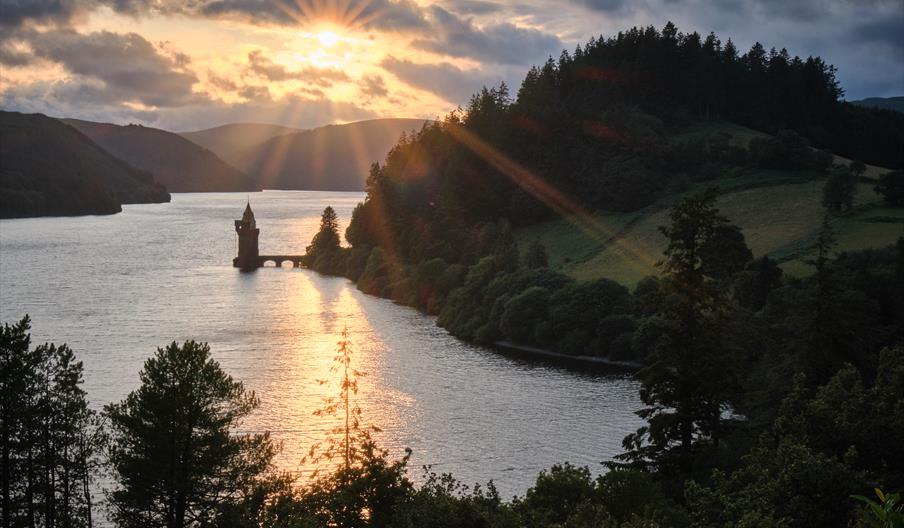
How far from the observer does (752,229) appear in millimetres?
104562

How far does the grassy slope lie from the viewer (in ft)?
308

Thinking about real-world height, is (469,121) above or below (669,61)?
below

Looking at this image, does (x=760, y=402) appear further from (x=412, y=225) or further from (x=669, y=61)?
(x=669, y=61)

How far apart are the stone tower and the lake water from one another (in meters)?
18.8

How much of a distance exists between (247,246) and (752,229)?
332 ft

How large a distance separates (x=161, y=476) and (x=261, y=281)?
114959mm

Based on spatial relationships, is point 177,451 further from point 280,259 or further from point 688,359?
point 280,259

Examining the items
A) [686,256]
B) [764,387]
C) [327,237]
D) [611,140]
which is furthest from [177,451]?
[327,237]

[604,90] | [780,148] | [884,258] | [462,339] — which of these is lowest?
[462,339]

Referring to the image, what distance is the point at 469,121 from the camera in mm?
171000

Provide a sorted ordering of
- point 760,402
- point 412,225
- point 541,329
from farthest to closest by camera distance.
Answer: point 412,225 < point 541,329 < point 760,402

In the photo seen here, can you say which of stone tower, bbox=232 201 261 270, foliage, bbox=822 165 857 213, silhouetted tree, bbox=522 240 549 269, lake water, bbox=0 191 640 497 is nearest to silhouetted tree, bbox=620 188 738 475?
lake water, bbox=0 191 640 497

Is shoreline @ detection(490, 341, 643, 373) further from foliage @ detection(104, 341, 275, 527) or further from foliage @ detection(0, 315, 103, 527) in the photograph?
foliage @ detection(0, 315, 103, 527)

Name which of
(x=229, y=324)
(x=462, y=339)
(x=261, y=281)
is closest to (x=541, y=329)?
(x=462, y=339)
